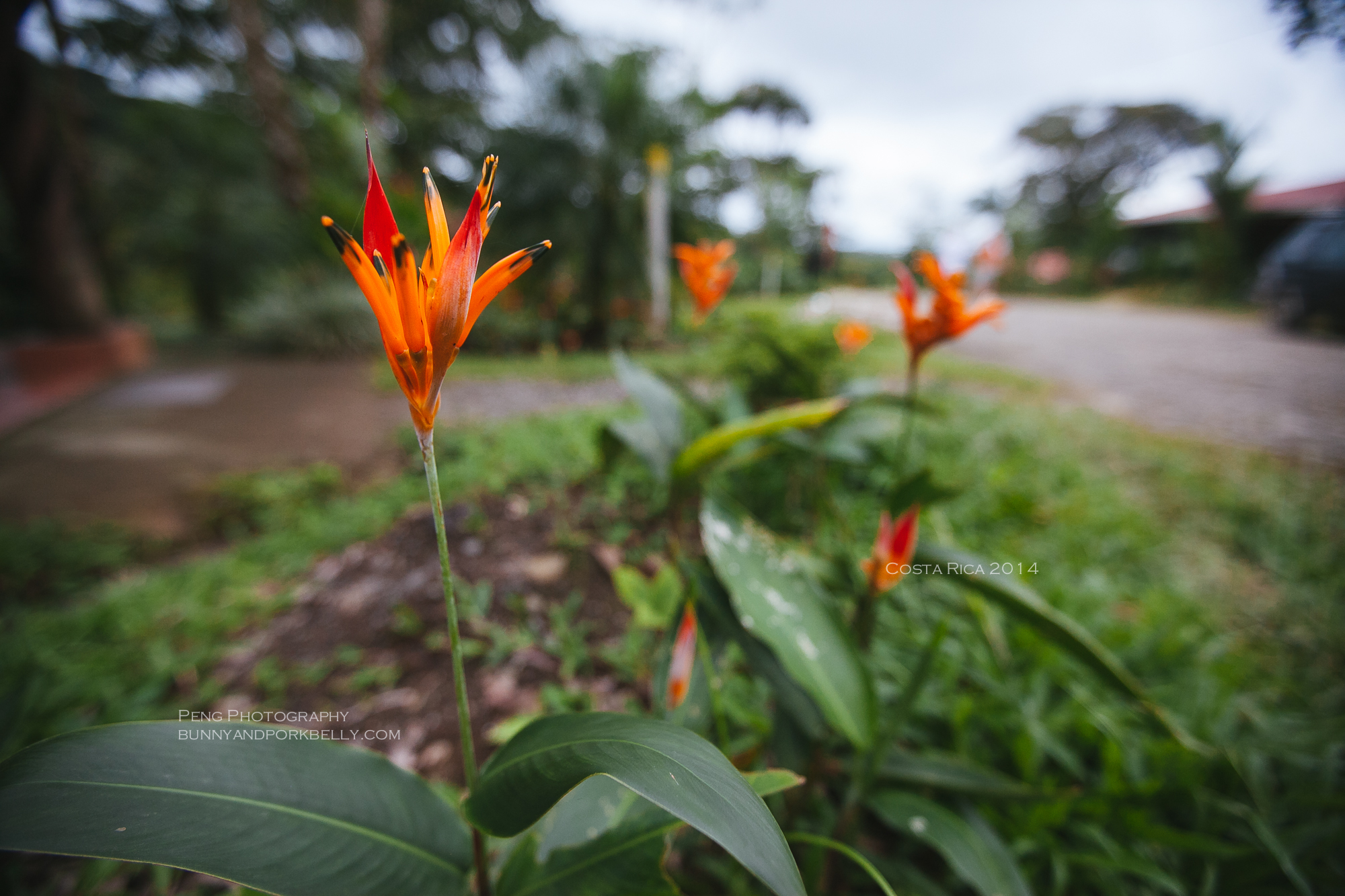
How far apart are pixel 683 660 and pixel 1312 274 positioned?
7.26 feet

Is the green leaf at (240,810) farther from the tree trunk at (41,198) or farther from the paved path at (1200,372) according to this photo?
the tree trunk at (41,198)

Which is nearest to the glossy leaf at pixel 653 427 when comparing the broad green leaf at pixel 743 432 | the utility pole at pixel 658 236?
the broad green leaf at pixel 743 432

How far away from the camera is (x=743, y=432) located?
26.1 inches

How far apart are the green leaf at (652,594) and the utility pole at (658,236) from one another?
12.4 ft

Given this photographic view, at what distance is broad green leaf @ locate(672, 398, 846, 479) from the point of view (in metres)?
0.65

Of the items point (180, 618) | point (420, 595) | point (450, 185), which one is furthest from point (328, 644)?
point (450, 185)

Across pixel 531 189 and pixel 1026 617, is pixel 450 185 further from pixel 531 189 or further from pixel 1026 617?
pixel 1026 617

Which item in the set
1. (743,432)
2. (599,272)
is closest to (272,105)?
(599,272)

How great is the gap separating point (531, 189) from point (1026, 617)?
457 centimetres

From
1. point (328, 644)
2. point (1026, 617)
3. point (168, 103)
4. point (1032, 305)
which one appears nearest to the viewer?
point (1026, 617)

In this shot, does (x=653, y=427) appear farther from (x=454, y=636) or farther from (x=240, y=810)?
(x=240, y=810)

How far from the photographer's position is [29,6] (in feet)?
11.0

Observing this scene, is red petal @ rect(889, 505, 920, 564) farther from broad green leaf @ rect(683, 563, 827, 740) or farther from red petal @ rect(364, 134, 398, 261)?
red petal @ rect(364, 134, 398, 261)

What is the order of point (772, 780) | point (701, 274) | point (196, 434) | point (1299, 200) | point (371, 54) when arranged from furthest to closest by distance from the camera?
point (371, 54) → point (196, 434) → point (1299, 200) → point (701, 274) → point (772, 780)
